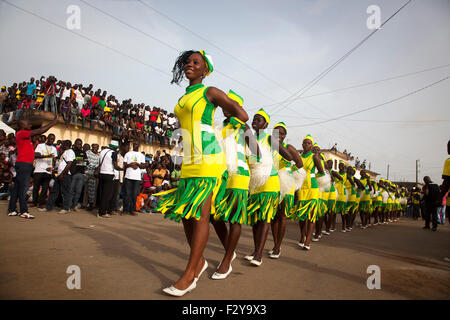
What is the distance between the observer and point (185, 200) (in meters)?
2.60

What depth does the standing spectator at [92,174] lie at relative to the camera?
841 centimetres

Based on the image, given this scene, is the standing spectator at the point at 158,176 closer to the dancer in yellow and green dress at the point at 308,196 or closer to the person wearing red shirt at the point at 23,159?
the person wearing red shirt at the point at 23,159

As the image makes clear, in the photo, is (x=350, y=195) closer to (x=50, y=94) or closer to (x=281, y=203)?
(x=281, y=203)

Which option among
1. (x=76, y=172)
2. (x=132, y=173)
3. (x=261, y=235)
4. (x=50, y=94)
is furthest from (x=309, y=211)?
(x=50, y=94)

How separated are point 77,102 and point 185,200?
12.8 metres

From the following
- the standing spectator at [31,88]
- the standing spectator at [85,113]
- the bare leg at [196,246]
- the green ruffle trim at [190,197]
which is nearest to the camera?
the bare leg at [196,246]

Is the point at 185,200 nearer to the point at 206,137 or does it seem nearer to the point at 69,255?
the point at 206,137

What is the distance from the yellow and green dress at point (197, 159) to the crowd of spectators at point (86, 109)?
844 centimetres

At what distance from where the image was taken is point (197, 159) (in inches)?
104

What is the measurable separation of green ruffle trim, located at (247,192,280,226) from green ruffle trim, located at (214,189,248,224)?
0.53m

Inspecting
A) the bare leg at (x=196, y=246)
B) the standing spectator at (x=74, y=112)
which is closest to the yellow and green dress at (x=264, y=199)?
the bare leg at (x=196, y=246)

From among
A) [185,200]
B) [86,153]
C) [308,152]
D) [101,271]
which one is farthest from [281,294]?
[86,153]

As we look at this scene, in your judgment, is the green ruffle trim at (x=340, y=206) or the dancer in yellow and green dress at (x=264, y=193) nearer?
the dancer in yellow and green dress at (x=264, y=193)

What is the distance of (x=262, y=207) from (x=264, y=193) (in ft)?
0.64
